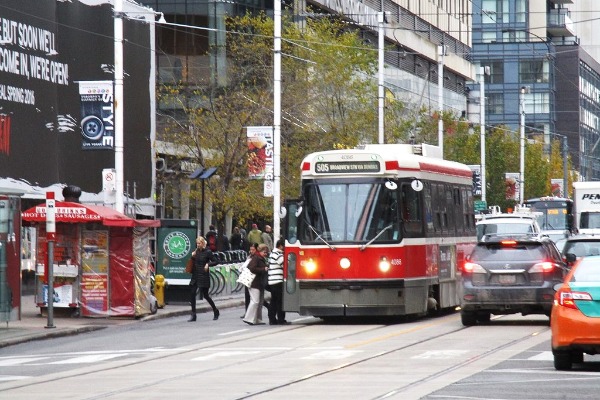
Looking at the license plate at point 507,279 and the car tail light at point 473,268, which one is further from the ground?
the car tail light at point 473,268

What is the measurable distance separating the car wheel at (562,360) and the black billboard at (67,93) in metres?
18.0

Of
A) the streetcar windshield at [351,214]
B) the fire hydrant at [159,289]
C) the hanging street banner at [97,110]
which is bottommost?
the fire hydrant at [159,289]

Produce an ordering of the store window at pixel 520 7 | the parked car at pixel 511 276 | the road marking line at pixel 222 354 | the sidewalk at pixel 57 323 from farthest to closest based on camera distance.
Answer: the store window at pixel 520 7 → the sidewalk at pixel 57 323 → the parked car at pixel 511 276 → the road marking line at pixel 222 354

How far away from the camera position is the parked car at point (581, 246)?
29977 millimetres

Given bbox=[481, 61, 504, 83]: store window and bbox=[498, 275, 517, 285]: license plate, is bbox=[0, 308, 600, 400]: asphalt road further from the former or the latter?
bbox=[481, 61, 504, 83]: store window

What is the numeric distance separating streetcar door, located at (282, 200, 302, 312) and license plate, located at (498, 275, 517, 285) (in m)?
4.19

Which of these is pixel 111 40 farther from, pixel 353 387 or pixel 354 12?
pixel 353 387

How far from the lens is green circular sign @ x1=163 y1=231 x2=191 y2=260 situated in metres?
37.3

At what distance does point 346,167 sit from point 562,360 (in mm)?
11468

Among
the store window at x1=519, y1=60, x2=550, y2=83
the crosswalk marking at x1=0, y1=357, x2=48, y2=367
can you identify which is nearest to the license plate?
the crosswalk marking at x1=0, y1=357, x2=48, y2=367

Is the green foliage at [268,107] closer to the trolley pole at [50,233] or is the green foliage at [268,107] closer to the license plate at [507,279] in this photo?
the trolley pole at [50,233]

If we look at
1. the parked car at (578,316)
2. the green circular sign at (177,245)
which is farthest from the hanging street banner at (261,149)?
the parked car at (578,316)

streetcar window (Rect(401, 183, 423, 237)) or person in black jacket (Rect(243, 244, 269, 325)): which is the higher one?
streetcar window (Rect(401, 183, 423, 237))

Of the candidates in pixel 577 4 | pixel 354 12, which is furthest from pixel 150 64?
pixel 577 4
